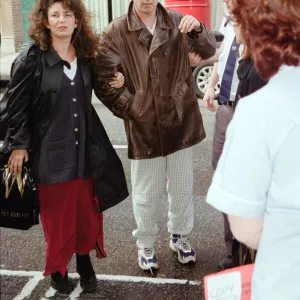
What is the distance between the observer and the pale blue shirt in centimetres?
139

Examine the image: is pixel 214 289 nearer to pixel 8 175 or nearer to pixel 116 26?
pixel 8 175

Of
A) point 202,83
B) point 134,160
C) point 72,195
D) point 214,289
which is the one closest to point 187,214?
point 134,160

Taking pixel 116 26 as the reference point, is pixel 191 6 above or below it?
below

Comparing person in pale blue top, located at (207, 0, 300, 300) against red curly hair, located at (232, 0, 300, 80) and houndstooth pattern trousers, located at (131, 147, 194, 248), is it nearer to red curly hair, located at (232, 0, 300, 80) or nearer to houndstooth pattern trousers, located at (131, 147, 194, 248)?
red curly hair, located at (232, 0, 300, 80)

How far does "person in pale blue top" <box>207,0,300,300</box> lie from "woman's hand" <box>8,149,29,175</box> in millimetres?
1772

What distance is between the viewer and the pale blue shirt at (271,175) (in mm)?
1392

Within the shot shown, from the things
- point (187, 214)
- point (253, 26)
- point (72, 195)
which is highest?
point (253, 26)

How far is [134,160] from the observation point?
137 inches

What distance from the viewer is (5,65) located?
13141mm

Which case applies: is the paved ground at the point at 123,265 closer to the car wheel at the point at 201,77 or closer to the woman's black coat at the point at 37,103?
the woman's black coat at the point at 37,103

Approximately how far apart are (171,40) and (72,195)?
111 centimetres

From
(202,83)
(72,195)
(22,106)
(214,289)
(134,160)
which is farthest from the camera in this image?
(202,83)

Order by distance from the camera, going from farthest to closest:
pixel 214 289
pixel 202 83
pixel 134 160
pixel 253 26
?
pixel 202 83 < pixel 134 160 < pixel 214 289 < pixel 253 26

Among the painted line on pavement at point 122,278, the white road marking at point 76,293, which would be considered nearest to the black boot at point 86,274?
the white road marking at point 76,293
